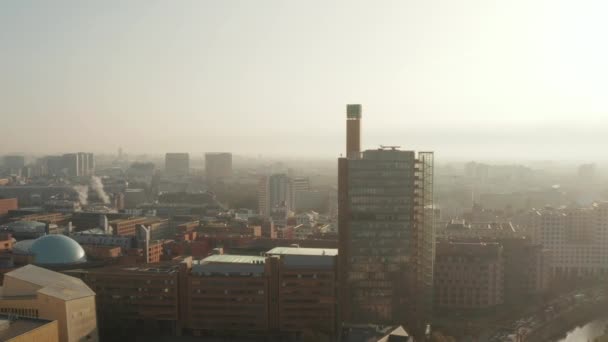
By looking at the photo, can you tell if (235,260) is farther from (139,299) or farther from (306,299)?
(139,299)

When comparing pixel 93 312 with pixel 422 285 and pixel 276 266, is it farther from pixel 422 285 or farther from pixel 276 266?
pixel 422 285

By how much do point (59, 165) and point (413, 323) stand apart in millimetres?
73054

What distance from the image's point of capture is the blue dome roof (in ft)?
70.5

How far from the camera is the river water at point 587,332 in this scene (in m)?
19.8

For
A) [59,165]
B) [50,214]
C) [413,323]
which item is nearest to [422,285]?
[413,323]

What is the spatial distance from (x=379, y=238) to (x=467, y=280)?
16.1ft

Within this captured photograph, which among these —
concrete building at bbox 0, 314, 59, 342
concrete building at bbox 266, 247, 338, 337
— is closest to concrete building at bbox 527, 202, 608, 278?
concrete building at bbox 266, 247, 338, 337

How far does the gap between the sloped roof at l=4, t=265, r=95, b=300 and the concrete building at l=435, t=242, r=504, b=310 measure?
11.7 metres

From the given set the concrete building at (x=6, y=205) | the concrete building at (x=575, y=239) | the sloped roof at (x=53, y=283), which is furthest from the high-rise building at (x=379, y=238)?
the concrete building at (x=6, y=205)

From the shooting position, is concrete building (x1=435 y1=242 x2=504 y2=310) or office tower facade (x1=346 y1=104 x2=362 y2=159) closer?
office tower facade (x1=346 y1=104 x2=362 y2=159)

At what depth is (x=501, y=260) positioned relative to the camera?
22.1 metres

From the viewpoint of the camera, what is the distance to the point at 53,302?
14500 millimetres

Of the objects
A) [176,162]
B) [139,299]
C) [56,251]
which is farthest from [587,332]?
[176,162]

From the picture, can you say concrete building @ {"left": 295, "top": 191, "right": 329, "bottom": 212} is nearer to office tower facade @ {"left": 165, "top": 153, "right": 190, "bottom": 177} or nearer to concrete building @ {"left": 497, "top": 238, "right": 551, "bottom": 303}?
concrete building @ {"left": 497, "top": 238, "right": 551, "bottom": 303}
